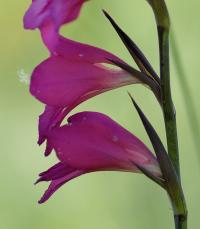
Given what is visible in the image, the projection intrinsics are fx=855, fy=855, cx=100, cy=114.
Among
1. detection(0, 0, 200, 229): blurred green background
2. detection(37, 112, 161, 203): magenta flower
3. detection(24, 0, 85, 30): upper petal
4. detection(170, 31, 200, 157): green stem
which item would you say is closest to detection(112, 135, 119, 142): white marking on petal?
detection(37, 112, 161, 203): magenta flower

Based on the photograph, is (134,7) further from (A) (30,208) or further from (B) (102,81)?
(B) (102,81)

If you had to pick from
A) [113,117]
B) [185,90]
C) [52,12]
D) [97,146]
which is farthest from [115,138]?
[113,117]

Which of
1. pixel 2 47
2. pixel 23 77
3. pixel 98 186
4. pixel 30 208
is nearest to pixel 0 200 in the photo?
pixel 30 208

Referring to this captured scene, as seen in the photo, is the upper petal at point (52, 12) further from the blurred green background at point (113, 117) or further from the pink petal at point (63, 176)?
the blurred green background at point (113, 117)

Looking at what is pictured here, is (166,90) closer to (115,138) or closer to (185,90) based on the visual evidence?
(115,138)

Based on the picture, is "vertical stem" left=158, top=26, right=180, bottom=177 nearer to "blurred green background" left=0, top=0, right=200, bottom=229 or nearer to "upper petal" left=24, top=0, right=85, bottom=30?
"upper petal" left=24, top=0, right=85, bottom=30

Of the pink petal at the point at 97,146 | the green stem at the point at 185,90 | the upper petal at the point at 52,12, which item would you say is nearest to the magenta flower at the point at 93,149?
the pink petal at the point at 97,146
